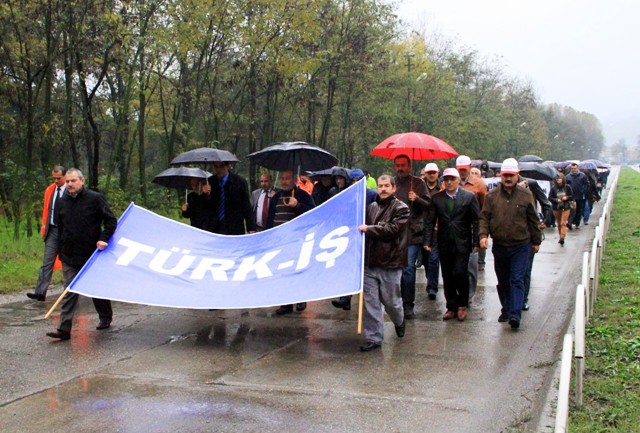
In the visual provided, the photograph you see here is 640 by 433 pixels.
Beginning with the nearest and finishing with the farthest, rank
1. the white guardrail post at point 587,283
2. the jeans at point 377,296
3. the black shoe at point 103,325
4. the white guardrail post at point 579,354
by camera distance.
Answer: the white guardrail post at point 579,354 < the jeans at point 377,296 < the white guardrail post at point 587,283 < the black shoe at point 103,325

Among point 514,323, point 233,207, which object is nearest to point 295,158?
point 233,207

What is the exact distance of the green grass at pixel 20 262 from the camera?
34.9ft

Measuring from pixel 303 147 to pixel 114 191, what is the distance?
35.2 feet

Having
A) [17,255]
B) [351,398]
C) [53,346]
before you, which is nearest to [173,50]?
[17,255]

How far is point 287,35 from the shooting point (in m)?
20.0

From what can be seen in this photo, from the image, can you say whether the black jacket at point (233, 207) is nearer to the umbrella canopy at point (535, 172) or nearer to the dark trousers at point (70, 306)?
the dark trousers at point (70, 306)

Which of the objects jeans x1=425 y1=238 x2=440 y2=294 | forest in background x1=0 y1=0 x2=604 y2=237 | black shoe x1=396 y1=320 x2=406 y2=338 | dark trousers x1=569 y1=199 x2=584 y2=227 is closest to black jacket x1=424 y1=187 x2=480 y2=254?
black shoe x1=396 y1=320 x2=406 y2=338

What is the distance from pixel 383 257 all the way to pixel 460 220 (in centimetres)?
168

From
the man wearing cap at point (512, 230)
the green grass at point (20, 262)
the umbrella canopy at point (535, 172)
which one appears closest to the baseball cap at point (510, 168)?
the man wearing cap at point (512, 230)

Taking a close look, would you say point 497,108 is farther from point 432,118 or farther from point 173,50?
point 173,50

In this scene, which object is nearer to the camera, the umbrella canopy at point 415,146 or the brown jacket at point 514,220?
the brown jacket at point 514,220

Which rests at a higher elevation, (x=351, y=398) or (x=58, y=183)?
(x=58, y=183)

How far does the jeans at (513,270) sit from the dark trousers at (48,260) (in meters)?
5.99

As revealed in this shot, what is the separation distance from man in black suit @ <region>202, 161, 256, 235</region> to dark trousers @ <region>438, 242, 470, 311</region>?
271 cm
